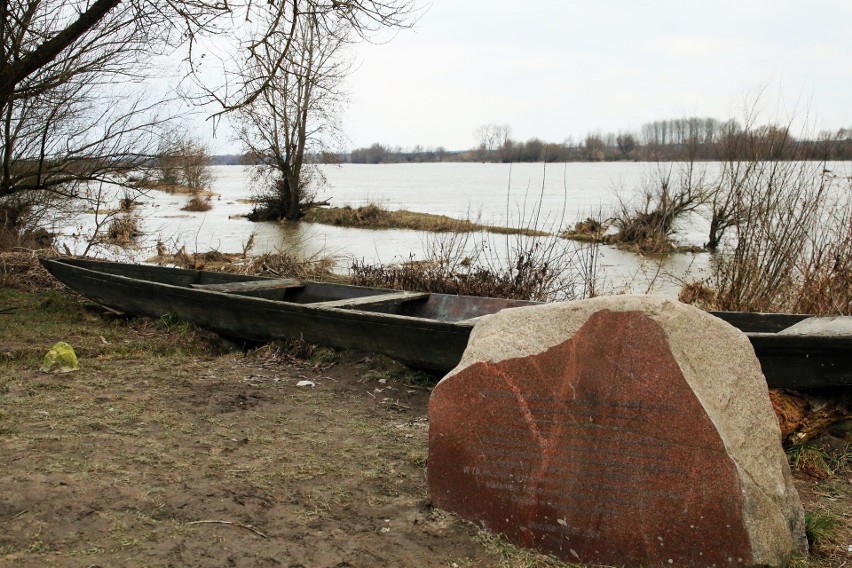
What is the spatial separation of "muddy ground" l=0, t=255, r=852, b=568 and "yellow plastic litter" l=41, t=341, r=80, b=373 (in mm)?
171

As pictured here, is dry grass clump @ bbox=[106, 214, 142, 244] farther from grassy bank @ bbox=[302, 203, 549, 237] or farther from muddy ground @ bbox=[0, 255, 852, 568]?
grassy bank @ bbox=[302, 203, 549, 237]

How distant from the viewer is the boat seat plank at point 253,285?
7797mm

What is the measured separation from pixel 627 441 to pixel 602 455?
0.39 feet

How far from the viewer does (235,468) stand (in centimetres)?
402

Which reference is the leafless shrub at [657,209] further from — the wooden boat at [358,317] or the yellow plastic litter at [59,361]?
the yellow plastic litter at [59,361]

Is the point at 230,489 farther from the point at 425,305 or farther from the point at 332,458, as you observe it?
the point at 425,305

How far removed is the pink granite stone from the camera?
10.2ft

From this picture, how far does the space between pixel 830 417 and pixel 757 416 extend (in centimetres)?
184

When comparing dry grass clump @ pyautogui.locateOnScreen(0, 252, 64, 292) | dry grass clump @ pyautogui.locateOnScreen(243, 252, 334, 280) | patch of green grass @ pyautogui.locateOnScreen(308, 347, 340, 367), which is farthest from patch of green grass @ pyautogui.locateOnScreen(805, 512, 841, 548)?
dry grass clump @ pyautogui.locateOnScreen(0, 252, 64, 292)

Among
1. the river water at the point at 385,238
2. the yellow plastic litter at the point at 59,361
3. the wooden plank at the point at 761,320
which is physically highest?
the wooden plank at the point at 761,320

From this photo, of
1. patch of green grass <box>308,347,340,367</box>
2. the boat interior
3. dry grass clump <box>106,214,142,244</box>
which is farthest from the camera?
dry grass clump <box>106,214,142,244</box>

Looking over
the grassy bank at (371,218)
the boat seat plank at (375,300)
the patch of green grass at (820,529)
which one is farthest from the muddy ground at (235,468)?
the grassy bank at (371,218)

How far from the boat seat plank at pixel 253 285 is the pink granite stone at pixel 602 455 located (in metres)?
4.80

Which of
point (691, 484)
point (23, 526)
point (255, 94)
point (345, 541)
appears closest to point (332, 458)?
point (345, 541)
